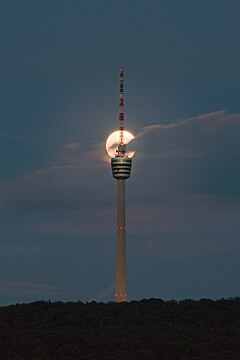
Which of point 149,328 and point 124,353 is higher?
point 149,328

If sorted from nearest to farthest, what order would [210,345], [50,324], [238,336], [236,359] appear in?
[236,359], [210,345], [238,336], [50,324]

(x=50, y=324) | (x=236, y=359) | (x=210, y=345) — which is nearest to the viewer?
(x=236, y=359)

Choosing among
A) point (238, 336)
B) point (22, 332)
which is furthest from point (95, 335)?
point (238, 336)

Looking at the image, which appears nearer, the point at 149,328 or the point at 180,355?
the point at 180,355

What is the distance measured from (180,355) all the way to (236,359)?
33.2 feet

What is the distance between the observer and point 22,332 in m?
176

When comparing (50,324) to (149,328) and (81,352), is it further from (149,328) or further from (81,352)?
(81,352)

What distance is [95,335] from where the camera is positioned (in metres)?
178

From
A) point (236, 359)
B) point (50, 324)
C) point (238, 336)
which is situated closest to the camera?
point (236, 359)

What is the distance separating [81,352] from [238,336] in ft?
101

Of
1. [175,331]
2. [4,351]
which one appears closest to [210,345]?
[175,331]

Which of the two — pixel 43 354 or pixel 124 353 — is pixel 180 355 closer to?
pixel 124 353

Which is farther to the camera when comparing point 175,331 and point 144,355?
point 175,331

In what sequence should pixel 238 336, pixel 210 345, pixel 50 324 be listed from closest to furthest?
pixel 210 345
pixel 238 336
pixel 50 324
